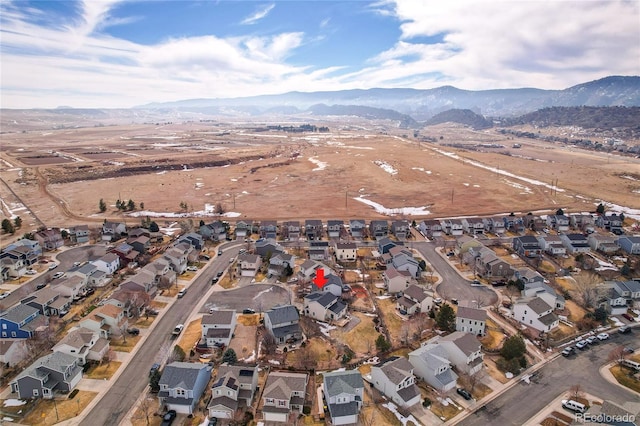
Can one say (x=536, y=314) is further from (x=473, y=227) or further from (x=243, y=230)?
(x=243, y=230)

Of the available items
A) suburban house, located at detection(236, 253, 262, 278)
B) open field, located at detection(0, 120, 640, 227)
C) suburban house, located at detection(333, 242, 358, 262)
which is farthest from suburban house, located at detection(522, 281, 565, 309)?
open field, located at detection(0, 120, 640, 227)

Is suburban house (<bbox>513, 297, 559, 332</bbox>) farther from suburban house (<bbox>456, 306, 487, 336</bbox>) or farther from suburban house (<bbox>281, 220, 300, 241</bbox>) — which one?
suburban house (<bbox>281, 220, 300, 241</bbox>)

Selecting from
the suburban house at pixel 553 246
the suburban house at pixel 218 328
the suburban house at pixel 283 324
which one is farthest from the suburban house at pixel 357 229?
the suburban house at pixel 218 328

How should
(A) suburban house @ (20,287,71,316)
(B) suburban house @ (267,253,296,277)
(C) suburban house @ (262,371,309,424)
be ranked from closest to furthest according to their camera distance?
(C) suburban house @ (262,371,309,424), (A) suburban house @ (20,287,71,316), (B) suburban house @ (267,253,296,277)

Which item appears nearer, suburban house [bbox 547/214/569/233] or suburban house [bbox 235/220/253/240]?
suburban house [bbox 235/220/253/240]

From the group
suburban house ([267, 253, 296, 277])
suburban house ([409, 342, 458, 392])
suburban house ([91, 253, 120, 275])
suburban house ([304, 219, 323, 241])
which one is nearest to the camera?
suburban house ([409, 342, 458, 392])

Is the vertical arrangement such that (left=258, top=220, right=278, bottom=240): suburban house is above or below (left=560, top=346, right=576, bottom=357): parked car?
above

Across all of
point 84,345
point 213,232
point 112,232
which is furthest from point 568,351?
point 112,232
